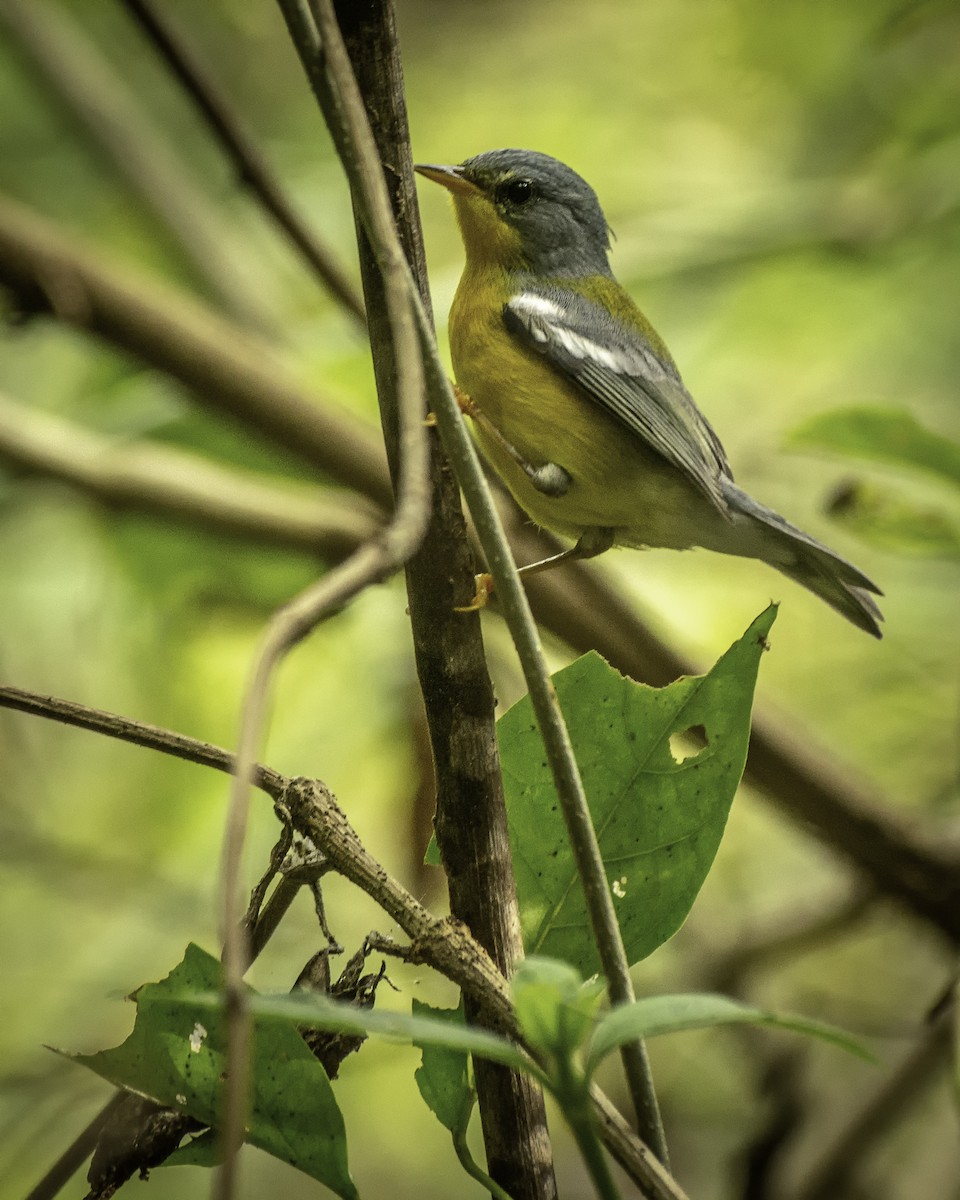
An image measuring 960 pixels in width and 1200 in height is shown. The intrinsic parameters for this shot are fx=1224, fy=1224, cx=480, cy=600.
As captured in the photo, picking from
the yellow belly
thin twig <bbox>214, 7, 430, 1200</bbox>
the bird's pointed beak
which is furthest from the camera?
the bird's pointed beak

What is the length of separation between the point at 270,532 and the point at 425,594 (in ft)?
4.72

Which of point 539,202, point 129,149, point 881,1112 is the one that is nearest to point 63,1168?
point 881,1112

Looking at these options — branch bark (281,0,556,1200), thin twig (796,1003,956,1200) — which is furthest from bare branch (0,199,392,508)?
thin twig (796,1003,956,1200)

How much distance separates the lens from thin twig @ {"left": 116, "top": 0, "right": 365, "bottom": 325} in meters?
2.41

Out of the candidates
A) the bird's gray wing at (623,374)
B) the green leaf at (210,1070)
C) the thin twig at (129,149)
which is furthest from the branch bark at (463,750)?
the thin twig at (129,149)

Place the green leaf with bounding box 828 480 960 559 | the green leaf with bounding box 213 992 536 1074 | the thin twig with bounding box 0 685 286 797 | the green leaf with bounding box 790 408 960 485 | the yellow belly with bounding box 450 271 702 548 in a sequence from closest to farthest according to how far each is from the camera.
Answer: the green leaf with bounding box 213 992 536 1074
the thin twig with bounding box 0 685 286 797
the green leaf with bounding box 790 408 960 485
the green leaf with bounding box 828 480 960 559
the yellow belly with bounding box 450 271 702 548

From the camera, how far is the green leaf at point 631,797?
1309 millimetres

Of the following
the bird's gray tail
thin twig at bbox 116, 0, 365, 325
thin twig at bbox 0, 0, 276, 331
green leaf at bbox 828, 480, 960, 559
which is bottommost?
green leaf at bbox 828, 480, 960, 559

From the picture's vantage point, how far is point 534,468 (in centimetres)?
269

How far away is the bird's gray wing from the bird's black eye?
33 cm

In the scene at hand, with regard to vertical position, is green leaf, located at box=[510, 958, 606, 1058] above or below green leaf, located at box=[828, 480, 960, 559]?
below

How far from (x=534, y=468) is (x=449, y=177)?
3.20 ft

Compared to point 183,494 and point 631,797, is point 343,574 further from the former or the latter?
point 183,494

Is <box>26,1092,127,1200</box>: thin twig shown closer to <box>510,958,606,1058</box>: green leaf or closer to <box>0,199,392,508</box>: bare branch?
<box>510,958,606,1058</box>: green leaf
